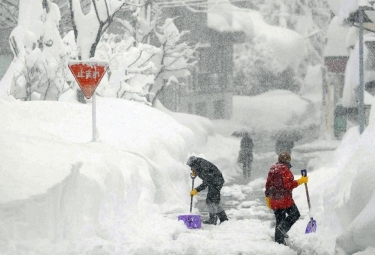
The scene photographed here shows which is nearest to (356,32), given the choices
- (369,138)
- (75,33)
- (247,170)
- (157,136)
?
(247,170)

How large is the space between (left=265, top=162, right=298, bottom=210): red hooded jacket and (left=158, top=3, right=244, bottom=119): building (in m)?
31.2

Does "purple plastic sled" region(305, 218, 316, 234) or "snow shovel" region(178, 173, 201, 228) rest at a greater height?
"purple plastic sled" region(305, 218, 316, 234)

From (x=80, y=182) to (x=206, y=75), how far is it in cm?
3647

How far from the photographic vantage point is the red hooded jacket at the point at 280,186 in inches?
386

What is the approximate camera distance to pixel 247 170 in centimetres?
2391

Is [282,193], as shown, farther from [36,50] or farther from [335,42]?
[335,42]

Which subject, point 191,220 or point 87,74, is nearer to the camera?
point 191,220

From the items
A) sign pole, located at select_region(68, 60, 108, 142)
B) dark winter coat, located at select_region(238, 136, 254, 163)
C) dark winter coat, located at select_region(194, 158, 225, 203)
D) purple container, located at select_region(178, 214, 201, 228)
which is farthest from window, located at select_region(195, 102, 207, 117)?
purple container, located at select_region(178, 214, 201, 228)

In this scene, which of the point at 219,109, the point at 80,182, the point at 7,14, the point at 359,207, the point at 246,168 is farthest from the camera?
the point at 219,109

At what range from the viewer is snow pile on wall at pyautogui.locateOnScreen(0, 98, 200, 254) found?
758 cm

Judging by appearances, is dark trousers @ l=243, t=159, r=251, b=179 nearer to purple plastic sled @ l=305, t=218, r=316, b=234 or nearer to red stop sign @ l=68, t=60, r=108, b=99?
red stop sign @ l=68, t=60, r=108, b=99

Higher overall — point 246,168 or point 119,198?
point 119,198

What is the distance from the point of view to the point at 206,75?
45.1 metres

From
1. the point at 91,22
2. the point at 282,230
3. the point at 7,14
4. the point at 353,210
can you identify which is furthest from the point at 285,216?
the point at 7,14
